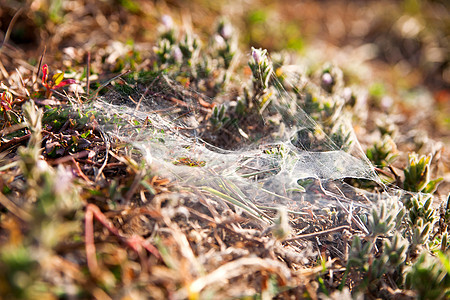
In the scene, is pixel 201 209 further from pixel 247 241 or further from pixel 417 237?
pixel 417 237

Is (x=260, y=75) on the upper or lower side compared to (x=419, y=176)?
upper

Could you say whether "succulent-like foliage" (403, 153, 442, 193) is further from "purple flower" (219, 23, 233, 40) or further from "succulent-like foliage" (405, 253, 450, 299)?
"purple flower" (219, 23, 233, 40)

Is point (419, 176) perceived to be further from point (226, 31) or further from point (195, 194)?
point (226, 31)

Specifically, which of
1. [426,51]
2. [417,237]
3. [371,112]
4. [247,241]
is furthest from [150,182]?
[426,51]

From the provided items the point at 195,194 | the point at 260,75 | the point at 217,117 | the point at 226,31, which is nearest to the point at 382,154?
the point at 260,75

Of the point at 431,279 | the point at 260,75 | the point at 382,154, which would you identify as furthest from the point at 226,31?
the point at 431,279

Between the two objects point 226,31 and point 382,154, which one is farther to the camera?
point 226,31

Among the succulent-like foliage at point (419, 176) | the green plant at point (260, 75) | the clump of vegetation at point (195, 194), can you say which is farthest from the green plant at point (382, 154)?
the green plant at point (260, 75)

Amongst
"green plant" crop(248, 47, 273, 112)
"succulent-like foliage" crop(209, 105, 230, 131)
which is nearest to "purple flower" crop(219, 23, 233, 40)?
"green plant" crop(248, 47, 273, 112)

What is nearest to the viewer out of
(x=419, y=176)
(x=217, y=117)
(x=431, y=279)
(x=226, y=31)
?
(x=431, y=279)

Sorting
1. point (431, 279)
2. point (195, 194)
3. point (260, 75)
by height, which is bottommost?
point (195, 194)

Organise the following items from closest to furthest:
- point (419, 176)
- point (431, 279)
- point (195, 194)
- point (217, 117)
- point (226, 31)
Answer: point (431, 279)
point (195, 194)
point (419, 176)
point (217, 117)
point (226, 31)

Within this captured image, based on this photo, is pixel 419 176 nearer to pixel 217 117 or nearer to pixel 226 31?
pixel 217 117
